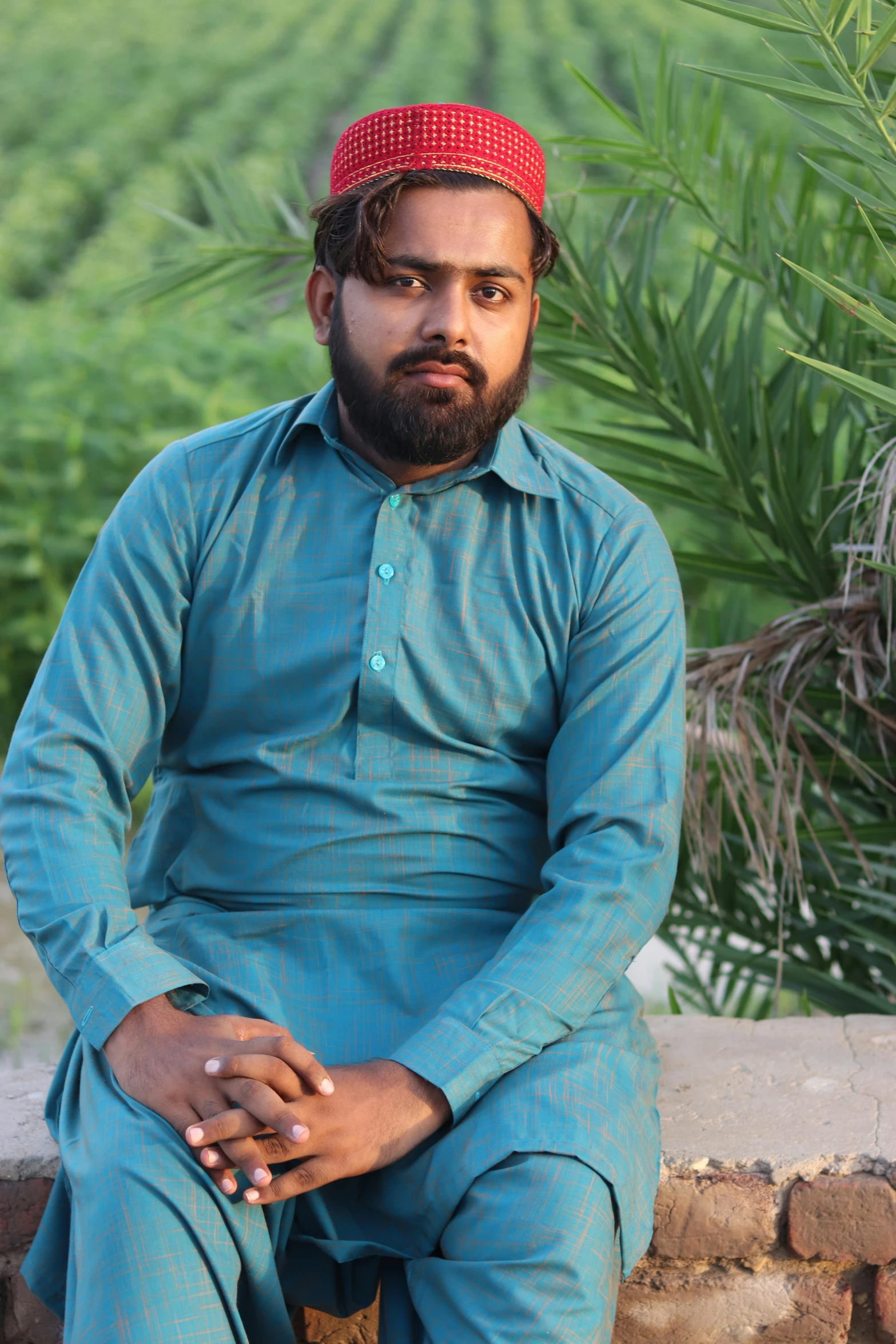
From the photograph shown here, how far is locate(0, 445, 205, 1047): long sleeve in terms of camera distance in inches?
51.3

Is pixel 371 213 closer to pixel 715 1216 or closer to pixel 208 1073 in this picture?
pixel 208 1073

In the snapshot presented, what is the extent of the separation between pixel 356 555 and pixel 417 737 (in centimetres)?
22

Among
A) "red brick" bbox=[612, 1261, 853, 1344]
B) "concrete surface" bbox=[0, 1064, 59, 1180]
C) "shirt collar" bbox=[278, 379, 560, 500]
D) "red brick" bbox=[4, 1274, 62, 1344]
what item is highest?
"shirt collar" bbox=[278, 379, 560, 500]

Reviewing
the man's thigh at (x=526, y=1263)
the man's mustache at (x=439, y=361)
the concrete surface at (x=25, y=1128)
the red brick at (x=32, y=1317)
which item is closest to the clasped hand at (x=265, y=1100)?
the man's thigh at (x=526, y=1263)

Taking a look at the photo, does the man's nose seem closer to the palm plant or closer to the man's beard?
the man's beard

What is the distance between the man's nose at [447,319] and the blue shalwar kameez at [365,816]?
0.15 metres

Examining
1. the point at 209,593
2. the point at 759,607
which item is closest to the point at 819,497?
the point at 209,593

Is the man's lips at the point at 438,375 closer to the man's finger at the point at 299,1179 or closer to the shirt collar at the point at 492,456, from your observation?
the shirt collar at the point at 492,456

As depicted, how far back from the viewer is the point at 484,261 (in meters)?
1.44

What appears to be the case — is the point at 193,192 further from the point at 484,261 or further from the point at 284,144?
the point at 484,261

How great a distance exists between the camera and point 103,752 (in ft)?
4.64

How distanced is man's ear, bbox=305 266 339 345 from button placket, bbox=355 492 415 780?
0.93 ft

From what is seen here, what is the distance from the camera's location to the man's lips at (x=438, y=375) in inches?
57.3

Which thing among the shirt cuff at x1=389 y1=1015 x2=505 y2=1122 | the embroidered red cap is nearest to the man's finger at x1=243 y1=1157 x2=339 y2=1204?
the shirt cuff at x1=389 y1=1015 x2=505 y2=1122
